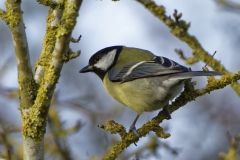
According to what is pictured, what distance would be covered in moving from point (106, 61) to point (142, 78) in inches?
24.7

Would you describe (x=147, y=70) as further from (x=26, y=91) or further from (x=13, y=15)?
(x=13, y=15)

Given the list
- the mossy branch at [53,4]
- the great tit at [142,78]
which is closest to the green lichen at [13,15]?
the mossy branch at [53,4]

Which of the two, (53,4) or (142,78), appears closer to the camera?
(53,4)

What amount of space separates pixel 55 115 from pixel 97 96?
233 cm

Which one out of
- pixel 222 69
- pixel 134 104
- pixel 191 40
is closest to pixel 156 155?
pixel 134 104

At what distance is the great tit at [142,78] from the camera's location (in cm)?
294

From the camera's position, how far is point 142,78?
3.17 m

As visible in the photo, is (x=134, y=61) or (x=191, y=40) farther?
(x=134, y=61)

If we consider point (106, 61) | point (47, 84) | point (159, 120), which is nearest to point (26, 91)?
point (47, 84)

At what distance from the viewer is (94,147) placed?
4.37 meters

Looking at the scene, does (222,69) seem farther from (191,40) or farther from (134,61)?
(134,61)

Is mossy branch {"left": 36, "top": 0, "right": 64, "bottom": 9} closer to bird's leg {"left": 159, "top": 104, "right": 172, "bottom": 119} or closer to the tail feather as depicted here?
the tail feather

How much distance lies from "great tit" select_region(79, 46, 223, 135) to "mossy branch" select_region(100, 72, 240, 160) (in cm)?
9

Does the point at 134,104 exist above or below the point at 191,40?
below
